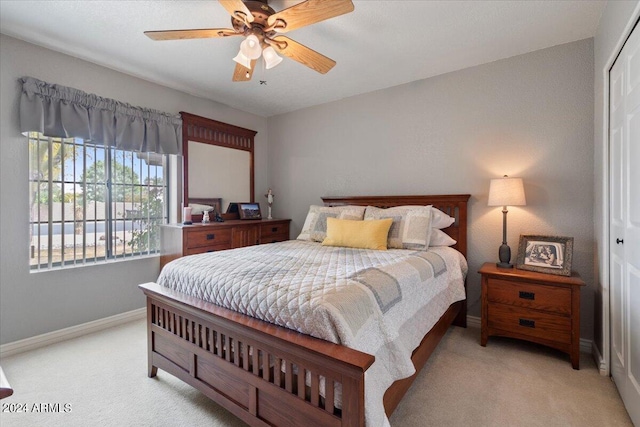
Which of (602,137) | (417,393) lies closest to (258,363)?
(417,393)

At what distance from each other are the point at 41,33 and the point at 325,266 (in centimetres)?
294

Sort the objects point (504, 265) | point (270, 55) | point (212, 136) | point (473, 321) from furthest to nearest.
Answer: point (212, 136)
point (473, 321)
point (504, 265)
point (270, 55)

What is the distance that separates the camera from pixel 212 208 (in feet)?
12.6

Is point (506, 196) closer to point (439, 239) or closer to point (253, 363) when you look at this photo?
point (439, 239)

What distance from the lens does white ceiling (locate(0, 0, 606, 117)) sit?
212cm

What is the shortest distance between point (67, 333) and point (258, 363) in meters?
2.37

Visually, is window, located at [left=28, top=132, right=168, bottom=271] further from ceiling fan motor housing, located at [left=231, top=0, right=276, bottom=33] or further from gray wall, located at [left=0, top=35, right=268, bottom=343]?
ceiling fan motor housing, located at [left=231, top=0, right=276, bottom=33]

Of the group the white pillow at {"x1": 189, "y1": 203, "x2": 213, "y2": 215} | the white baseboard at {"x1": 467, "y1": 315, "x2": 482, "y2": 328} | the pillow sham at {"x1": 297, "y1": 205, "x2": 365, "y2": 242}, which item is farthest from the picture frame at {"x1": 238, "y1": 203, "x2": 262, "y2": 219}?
the white baseboard at {"x1": 467, "y1": 315, "x2": 482, "y2": 328}

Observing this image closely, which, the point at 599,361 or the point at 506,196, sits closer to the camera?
the point at 599,361

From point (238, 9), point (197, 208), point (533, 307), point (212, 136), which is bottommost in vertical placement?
point (533, 307)

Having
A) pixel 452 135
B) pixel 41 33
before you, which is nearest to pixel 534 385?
pixel 452 135

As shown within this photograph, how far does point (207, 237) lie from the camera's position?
10.8 feet

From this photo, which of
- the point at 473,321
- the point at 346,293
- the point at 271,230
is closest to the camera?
the point at 346,293

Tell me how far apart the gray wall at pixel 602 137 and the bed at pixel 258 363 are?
4.06ft
